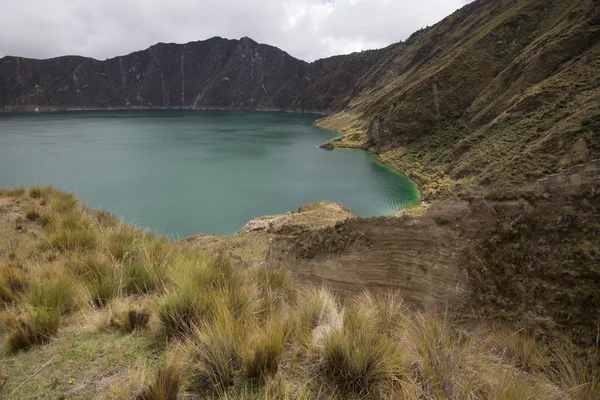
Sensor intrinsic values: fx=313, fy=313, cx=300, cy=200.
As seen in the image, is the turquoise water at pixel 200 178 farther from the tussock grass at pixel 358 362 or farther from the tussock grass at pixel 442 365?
the tussock grass at pixel 442 365

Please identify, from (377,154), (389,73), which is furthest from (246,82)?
(377,154)

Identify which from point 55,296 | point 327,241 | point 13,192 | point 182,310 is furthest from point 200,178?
point 182,310

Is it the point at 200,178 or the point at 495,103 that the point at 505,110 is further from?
the point at 200,178

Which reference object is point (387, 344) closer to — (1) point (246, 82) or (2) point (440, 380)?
(2) point (440, 380)

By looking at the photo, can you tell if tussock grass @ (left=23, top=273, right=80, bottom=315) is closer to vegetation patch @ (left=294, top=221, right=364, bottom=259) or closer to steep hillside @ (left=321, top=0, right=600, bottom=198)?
vegetation patch @ (left=294, top=221, right=364, bottom=259)

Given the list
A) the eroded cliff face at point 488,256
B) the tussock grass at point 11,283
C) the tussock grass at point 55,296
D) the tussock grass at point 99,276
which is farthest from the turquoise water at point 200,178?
the tussock grass at point 55,296

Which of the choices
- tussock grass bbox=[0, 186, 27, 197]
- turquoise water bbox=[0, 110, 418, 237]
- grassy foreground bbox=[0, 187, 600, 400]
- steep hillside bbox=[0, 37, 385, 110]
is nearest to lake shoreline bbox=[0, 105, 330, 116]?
steep hillside bbox=[0, 37, 385, 110]
